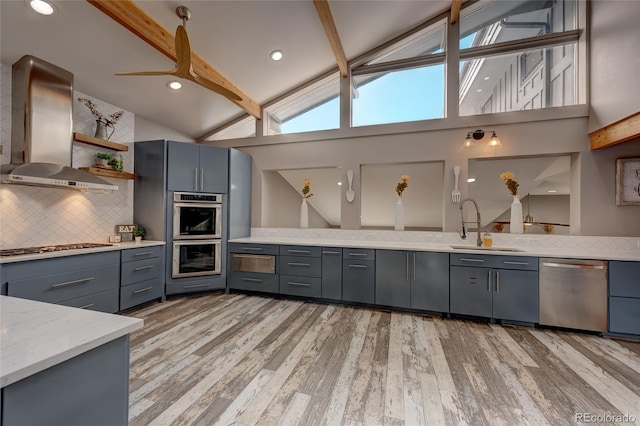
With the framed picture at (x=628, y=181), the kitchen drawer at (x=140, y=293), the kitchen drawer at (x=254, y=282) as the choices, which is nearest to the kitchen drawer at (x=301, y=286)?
the kitchen drawer at (x=254, y=282)

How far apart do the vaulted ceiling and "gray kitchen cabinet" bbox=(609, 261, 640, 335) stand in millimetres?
3744

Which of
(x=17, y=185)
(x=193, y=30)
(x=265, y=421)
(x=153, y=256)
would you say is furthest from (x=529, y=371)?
(x=17, y=185)

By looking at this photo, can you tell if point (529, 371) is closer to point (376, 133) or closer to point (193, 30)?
point (376, 133)

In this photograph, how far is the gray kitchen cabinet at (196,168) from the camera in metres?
3.59

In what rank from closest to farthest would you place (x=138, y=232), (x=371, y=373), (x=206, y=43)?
(x=371, y=373)
(x=206, y=43)
(x=138, y=232)

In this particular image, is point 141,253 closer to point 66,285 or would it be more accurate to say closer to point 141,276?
point 141,276

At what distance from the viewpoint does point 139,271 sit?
3188mm

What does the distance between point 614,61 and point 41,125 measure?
5816 mm

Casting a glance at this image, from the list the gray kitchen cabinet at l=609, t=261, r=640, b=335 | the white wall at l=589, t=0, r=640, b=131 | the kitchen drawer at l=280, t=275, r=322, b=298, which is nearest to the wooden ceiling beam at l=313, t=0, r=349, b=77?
the white wall at l=589, t=0, r=640, b=131

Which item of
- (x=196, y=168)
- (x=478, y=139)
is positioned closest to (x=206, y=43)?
(x=196, y=168)

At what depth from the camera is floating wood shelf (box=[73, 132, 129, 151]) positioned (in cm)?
303

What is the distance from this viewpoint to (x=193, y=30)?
111 inches

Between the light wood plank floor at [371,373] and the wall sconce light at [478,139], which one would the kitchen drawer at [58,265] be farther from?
the wall sconce light at [478,139]

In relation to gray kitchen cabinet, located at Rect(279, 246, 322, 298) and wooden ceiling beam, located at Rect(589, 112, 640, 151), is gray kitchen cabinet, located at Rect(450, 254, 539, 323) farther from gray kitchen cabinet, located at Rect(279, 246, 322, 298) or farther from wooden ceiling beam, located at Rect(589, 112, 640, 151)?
gray kitchen cabinet, located at Rect(279, 246, 322, 298)
